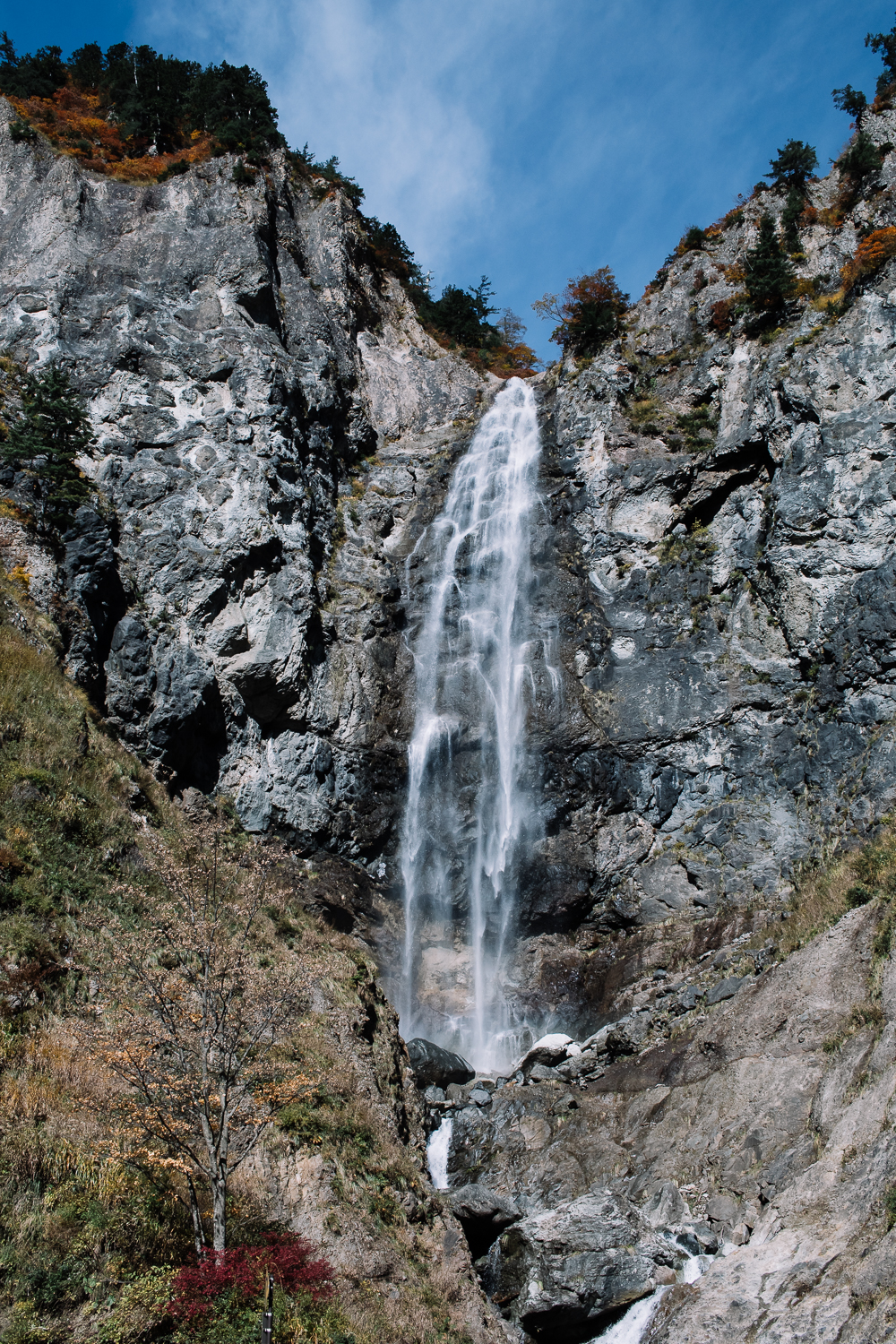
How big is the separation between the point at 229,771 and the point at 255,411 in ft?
42.2

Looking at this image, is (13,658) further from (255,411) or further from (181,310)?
(181,310)

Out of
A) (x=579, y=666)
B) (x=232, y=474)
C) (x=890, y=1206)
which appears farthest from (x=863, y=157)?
(x=890, y=1206)

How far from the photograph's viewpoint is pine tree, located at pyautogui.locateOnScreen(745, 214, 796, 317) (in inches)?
1040

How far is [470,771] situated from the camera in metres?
23.5

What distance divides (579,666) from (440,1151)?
14.1 m

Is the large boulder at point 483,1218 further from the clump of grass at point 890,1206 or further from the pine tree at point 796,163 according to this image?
the pine tree at point 796,163

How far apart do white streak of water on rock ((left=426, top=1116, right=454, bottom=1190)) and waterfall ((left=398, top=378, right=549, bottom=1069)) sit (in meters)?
4.06

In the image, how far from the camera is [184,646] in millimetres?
21875

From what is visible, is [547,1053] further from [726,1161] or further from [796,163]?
[796,163]

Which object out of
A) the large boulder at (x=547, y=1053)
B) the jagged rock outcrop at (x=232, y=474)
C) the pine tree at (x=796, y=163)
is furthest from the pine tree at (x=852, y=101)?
the large boulder at (x=547, y=1053)

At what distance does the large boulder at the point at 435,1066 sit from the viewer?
55.0 ft

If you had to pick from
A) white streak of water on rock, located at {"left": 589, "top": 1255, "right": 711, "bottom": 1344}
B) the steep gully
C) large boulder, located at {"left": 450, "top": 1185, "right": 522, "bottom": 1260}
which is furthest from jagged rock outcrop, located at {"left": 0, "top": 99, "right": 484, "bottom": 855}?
white streak of water on rock, located at {"left": 589, "top": 1255, "right": 711, "bottom": 1344}

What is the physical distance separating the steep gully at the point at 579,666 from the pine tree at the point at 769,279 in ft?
4.18

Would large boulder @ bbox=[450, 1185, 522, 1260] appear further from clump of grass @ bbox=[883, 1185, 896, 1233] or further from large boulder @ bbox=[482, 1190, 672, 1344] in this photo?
clump of grass @ bbox=[883, 1185, 896, 1233]
